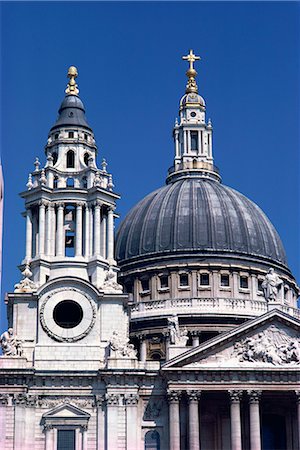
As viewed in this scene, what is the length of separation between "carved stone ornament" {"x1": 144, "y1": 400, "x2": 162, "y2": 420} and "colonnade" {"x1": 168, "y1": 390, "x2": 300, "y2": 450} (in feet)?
3.98

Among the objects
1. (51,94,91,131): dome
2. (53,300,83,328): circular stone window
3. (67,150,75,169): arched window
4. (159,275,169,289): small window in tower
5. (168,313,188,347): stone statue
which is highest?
(51,94,91,131): dome

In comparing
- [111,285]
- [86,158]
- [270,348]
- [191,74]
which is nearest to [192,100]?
[191,74]

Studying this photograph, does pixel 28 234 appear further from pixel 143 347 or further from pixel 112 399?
pixel 143 347

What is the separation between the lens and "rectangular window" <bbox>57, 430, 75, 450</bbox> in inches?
3051

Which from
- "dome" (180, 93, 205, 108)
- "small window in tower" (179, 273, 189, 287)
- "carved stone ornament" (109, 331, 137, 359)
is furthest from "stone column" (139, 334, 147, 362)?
"dome" (180, 93, 205, 108)

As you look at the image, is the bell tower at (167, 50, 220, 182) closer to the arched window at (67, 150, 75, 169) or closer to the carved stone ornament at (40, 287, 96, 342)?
the arched window at (67, 150, 75, 169)

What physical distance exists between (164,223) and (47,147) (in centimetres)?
1670

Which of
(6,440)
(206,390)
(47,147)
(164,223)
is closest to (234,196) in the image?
(164,223)

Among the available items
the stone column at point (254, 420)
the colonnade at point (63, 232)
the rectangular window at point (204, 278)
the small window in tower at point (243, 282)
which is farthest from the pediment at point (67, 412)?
the small window in tower at point (243, 282)

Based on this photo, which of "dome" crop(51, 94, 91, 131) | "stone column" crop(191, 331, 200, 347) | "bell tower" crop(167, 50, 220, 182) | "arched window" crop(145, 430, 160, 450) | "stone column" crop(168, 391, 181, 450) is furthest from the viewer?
"bell tower" crop(167, 50, 220, 182)

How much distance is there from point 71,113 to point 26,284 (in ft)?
48.0

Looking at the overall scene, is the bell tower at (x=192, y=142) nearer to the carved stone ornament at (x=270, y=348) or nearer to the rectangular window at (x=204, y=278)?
the rectangular window at (x=204, y=278)

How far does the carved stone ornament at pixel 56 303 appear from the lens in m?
80.2

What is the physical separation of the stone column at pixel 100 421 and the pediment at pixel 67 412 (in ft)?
2.55
